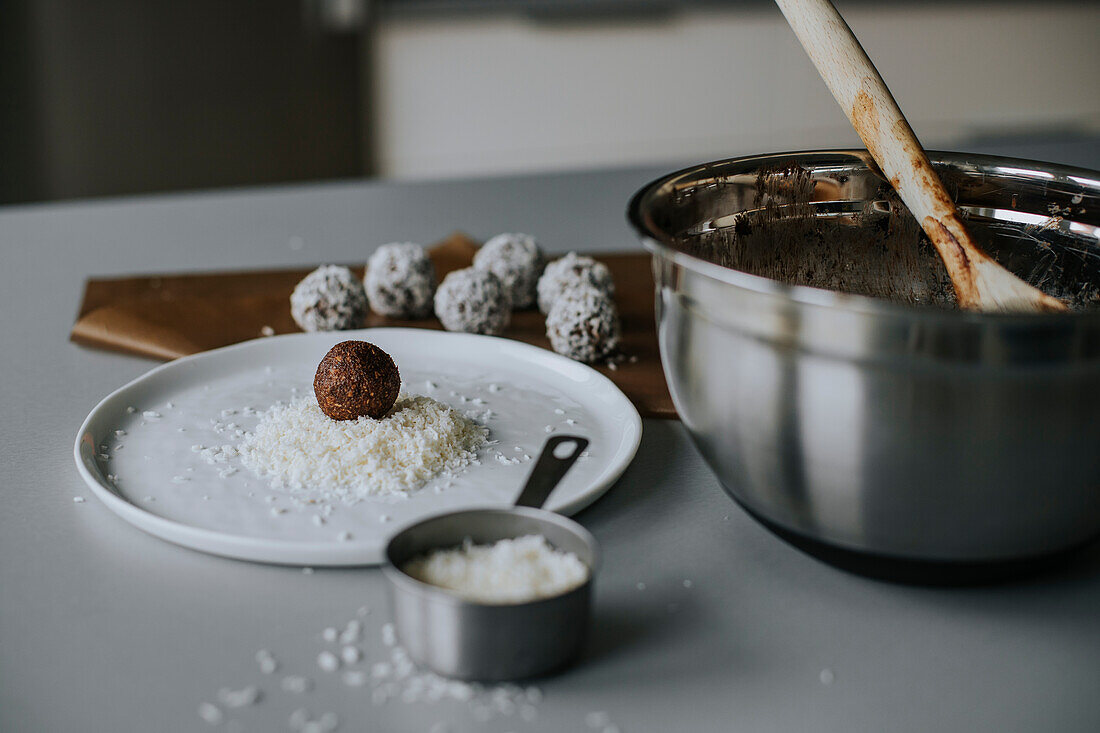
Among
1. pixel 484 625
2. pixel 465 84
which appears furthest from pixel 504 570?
pixel 465 84

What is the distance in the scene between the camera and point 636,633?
0.62 metres

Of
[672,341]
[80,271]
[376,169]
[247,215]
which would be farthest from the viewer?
[376,169]

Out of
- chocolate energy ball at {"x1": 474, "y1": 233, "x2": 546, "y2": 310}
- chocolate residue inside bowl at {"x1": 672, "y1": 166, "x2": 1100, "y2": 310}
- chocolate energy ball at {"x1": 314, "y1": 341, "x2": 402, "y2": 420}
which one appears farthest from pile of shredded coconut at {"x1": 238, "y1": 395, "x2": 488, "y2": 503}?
chocolate energy ball at {"x1": 474, "y1": 233, "x2": 546, "y2": 310}

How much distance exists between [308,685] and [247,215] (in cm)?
115

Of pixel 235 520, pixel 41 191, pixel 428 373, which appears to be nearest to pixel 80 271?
pixel 428 373

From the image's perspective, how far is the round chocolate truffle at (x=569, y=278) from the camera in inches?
44.9

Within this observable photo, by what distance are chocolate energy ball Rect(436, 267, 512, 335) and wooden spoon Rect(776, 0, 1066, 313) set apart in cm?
46

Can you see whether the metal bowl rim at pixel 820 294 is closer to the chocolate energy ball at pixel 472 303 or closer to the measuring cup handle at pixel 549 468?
the measuring cup handle at pixel 549 468

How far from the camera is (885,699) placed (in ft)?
1.85

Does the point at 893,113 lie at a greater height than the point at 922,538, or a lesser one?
greater

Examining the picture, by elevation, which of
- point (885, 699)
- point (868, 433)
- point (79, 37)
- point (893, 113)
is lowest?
point (885, 699)

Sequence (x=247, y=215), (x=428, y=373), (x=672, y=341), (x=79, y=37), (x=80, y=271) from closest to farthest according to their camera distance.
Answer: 1. (x=672, y=341)
2. (x=428, y=373)
3. (x=80, y=271)
4. (x=247, y=215)
5. (x=79, y=37)

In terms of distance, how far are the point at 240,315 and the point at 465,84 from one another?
2.31 meters

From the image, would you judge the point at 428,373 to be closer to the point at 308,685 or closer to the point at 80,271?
the point at 308,685
